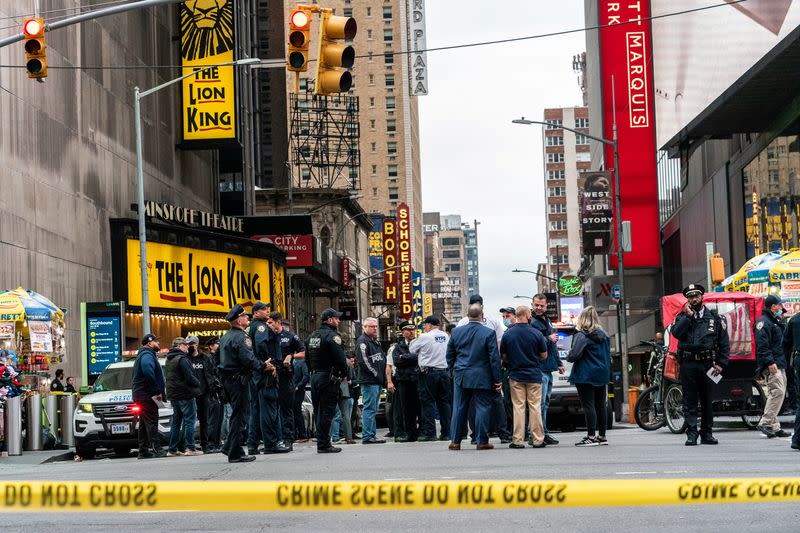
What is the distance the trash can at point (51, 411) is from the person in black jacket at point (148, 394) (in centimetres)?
470

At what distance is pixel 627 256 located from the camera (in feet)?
199

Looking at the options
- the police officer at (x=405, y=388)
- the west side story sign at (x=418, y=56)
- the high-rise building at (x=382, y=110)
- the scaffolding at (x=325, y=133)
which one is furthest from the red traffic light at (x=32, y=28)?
the high-rise building at (x=382, y=110)

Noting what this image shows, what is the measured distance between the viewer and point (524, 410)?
17.2 meters

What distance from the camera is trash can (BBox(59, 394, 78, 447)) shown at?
24.5 m

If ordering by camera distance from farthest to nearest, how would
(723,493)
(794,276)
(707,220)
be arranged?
(707,220) → (794,276) → (723,493)

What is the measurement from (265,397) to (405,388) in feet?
9.50

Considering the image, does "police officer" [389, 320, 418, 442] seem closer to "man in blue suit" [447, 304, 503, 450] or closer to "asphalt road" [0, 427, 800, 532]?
"asphalt road" [0, 427, 800, 532]

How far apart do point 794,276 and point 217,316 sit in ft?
80.8

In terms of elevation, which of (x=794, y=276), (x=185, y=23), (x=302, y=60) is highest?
(x=185, y=23)

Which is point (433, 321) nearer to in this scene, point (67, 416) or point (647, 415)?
point (647, 415)

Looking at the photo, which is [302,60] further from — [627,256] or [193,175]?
[627,256]

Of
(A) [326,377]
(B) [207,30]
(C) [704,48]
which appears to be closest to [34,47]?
(A) [326,377]

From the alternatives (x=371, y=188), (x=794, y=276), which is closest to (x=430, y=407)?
(x=794, y=276)

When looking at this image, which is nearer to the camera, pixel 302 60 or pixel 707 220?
pixel 302 60
